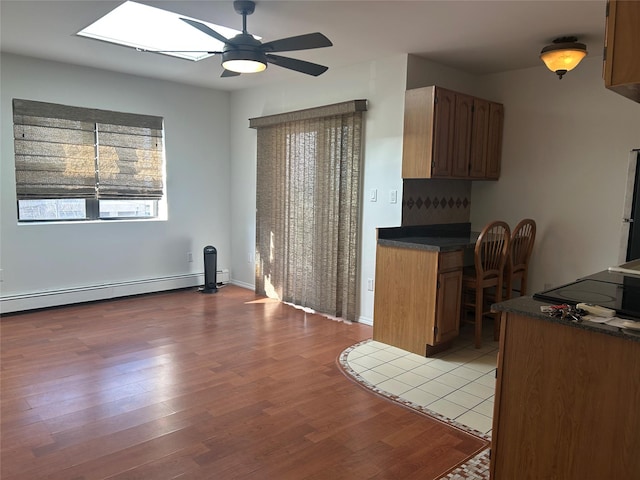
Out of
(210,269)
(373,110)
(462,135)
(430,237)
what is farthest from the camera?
(210,269)

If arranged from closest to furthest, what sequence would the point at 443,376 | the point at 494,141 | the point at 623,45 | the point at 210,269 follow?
the point at 623,45
the point at 443,376
the point at 494,141
the point at 210,269

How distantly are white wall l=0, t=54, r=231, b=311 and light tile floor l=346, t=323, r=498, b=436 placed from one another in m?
2.93

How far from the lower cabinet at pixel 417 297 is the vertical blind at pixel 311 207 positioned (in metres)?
0.71

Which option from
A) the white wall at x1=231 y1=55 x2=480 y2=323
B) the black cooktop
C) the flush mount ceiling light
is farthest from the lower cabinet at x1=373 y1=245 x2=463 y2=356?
the flush mount ceiling light

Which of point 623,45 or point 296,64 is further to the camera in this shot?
point 296,64

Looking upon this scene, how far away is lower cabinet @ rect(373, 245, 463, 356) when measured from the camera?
3471mm

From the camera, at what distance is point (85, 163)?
4.86 meters

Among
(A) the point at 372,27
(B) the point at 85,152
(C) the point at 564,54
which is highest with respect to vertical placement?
(A) the point at 372,27

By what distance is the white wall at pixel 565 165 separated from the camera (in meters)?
3.81

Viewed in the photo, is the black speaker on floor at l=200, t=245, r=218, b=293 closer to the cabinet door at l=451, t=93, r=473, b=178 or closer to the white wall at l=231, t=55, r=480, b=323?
the white wall at l=231, t=55, r=480, b=323

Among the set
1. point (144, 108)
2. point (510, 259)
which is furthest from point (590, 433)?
point (144, 108)

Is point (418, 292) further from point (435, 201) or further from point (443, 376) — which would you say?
point (435, 201)

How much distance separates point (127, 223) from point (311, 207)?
2.12 m

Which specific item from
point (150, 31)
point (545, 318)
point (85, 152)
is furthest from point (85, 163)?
point (545, 318)
